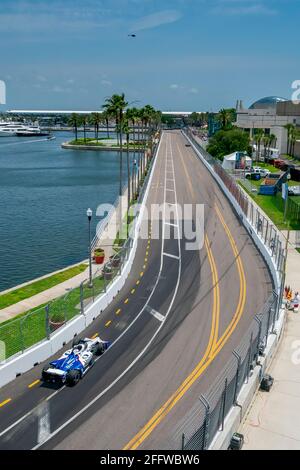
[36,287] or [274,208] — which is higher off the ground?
[274,208]

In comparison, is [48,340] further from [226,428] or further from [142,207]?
[142,207]

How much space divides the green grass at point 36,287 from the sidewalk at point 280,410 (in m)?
19.4

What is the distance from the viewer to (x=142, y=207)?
6431cm

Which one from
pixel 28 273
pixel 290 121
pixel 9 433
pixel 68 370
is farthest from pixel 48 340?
pixel 290 121

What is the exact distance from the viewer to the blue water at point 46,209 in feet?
173

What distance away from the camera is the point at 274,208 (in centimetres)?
6631

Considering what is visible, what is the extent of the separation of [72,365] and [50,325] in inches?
161

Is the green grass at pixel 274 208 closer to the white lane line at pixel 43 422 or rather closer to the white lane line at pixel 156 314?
the white lane line at pixel 156 314

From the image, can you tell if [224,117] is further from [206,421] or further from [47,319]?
[206,421]

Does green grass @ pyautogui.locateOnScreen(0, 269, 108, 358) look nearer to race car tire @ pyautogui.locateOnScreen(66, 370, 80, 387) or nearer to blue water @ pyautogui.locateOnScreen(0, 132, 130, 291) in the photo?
race car tire @ pyautogui.locateOnScreen(66, 370, 80, 387)

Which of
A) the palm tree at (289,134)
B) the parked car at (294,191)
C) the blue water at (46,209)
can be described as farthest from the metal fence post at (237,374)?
the palm tree at (289,134)

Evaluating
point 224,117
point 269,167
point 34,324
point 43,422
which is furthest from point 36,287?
point 224,117

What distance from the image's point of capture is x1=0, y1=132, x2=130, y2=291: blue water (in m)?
52.9

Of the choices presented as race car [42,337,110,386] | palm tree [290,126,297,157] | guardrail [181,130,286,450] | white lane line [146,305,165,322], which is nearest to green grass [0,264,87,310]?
white lane line [146,305,165,322]
